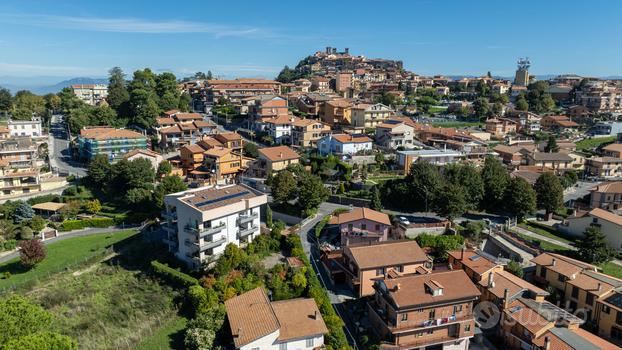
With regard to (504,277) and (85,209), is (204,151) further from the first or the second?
(504,277)

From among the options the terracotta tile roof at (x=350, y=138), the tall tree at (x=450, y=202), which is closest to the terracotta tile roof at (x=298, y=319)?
the tall tree at (x=450, y=202)

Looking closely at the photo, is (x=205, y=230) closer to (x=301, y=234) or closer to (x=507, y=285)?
(x=301, y=234)

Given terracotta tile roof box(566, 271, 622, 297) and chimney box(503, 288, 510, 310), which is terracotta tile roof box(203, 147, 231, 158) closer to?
chimney box(503, 288, 510, 310)

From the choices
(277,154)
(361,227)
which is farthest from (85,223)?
(361,227)

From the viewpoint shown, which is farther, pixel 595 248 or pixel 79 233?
pixel 79 233

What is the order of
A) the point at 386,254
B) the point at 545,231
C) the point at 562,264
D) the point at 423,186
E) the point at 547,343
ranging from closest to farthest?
the point at 547,343, the point at 386,254, the point at 562,264, the point at 545,231, the point at 423,186
